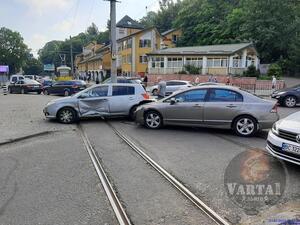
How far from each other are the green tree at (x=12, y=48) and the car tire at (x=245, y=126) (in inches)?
3689

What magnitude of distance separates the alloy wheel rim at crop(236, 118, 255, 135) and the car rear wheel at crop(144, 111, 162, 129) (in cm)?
249

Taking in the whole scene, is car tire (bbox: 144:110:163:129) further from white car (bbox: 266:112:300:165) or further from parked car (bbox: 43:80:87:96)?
parked car (bbox: 43:80:87:96)

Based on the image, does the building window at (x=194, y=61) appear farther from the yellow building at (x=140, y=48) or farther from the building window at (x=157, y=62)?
the yellow building at (x=140, y=48)

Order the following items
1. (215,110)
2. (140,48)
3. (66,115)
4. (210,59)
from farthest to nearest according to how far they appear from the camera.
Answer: (140,48) < (210,59) < (66,115) < (215,110)

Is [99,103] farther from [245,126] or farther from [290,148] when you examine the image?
[290,148]

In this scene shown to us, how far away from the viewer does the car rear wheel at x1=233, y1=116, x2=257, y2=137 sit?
10.0 meters

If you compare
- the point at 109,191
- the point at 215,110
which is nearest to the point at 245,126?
the point at 215,110

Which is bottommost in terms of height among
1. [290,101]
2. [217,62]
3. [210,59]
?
[290,101]

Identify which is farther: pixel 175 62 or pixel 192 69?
A: pixel 175 62

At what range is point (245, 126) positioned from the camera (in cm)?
1009

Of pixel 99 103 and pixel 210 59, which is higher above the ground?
pixel 210 59

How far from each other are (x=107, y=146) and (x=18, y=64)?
95146 mm

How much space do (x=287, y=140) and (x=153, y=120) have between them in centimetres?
541

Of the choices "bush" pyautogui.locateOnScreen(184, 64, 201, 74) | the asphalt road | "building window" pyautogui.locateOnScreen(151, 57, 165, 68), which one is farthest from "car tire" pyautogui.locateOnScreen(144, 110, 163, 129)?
"building window" pyautogui.locateOnScreen(151, 57, 165, 68)
